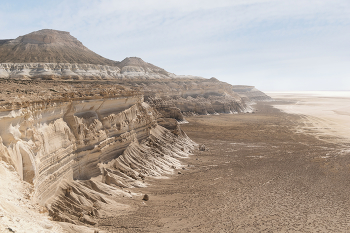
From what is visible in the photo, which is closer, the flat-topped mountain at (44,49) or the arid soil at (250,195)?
the arid soil at (250,195)

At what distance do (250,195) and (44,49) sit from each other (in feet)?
208

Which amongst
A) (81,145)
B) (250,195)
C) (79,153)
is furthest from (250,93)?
(79,153)

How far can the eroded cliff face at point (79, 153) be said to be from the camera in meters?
8.09

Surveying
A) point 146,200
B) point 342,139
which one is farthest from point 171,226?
point 342,139

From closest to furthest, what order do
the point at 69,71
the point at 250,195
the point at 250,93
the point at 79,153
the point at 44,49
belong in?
the point at 79,153 → the point at 250,195 → the point at 69,71 → the point at 44,49 → the point at 250,93

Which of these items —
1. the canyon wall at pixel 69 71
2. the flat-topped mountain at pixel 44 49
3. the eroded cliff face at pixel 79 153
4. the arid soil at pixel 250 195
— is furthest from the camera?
the flat-topped mountain at pixel 44 49

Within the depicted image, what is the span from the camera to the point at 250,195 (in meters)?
14.3

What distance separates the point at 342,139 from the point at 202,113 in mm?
32414

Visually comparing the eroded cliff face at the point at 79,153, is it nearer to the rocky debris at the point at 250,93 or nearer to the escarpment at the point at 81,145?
the escarpment at the point at 81,145

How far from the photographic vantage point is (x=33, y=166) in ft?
26.7

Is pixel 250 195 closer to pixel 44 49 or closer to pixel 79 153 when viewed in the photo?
pixel 79 153

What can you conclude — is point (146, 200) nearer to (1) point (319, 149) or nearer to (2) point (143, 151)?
(2) point (143, 151)

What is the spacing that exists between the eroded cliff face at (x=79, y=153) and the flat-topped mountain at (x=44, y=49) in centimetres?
4821

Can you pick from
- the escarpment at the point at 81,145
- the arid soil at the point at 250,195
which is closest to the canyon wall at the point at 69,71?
the escarpment at the point at 81,145
